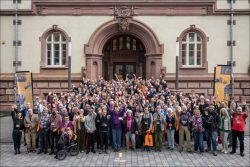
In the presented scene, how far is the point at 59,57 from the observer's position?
24.8m

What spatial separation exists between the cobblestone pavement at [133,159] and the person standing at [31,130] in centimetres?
41

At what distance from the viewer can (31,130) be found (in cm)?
1364

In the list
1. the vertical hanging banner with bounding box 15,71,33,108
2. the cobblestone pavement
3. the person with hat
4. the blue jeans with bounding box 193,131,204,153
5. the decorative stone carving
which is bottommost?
the cobblestone pavement

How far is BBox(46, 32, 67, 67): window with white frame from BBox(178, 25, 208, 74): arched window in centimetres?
849

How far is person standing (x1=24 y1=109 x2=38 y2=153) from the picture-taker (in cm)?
1358

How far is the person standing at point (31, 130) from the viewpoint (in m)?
13.6

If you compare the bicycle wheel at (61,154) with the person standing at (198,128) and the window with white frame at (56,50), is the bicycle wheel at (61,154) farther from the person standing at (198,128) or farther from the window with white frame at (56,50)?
the window with white frame at (56,50)

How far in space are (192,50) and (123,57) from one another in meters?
5.28

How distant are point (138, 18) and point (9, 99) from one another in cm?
1088

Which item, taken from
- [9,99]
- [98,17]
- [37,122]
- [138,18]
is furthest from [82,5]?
[37,122]

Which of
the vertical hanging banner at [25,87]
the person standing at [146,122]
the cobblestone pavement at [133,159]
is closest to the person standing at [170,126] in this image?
the cobblestone pavement at [133,159]

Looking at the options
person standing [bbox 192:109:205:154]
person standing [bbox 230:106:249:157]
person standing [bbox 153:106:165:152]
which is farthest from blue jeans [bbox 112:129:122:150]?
person standing [bbox 230:106:249:157]

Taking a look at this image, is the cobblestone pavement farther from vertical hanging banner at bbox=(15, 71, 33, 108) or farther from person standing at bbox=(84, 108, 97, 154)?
vertical hanging banner at bbox=(15, 71, 33, 108)

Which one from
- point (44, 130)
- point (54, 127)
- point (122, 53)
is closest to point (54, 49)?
point (122, 53)
